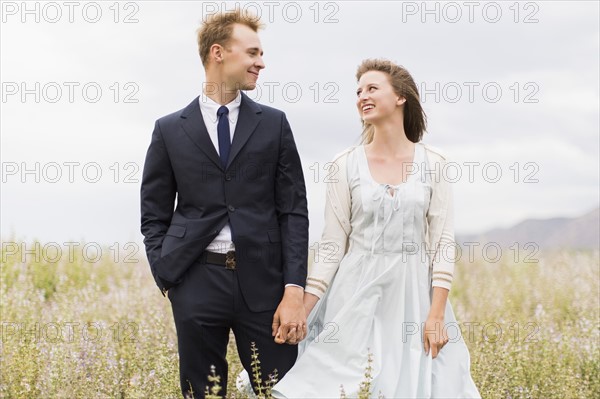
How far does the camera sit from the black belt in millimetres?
4066

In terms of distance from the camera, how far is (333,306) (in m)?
4.23

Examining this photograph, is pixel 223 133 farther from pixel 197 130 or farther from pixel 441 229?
pixel 441 229

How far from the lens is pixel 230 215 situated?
4.05m

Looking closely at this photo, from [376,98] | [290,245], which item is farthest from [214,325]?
[376,98]

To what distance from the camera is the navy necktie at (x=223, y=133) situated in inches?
164

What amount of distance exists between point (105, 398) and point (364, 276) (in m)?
2.20

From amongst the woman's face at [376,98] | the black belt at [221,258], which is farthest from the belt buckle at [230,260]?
the woman's face at [376,98]

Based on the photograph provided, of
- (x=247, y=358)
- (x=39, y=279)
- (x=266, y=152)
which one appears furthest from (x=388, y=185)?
(x=39, y=279)

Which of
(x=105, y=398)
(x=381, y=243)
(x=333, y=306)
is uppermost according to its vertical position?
(x=381, y=243)

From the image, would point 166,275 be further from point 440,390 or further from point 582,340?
point 582,340

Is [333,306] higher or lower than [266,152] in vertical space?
lower

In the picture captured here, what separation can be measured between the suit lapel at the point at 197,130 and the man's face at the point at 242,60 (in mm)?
258

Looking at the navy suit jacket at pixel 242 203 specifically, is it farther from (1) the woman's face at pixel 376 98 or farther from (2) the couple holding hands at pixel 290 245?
(1) the woman's face at pixel 376 98

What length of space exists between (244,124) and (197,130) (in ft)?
0.85
